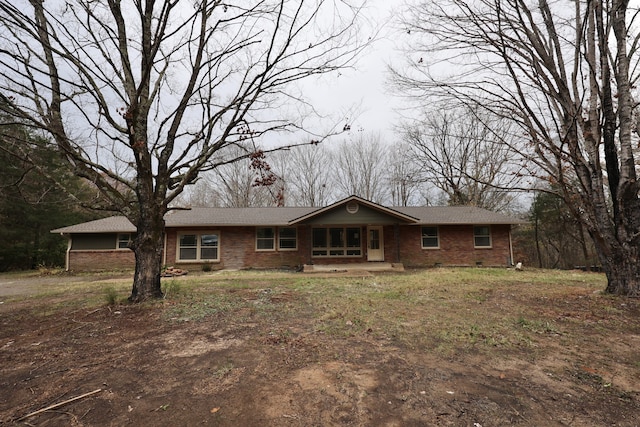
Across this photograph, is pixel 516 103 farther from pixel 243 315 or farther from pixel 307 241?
pixel 307 241

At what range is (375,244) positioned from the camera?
16.0m

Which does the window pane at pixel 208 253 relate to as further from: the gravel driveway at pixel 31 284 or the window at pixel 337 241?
the window at pixel 337 241

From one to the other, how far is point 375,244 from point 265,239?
5.92 metres

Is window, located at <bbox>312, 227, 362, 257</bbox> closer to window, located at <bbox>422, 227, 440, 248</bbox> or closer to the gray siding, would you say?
window, located at <bbox>422, 227, 440, 248</bbox>

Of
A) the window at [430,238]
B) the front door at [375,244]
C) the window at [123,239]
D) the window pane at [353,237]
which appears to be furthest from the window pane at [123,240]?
the window at [430,238]

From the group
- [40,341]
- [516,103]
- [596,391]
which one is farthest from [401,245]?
[40,341]

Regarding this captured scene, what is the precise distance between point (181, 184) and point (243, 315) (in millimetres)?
3535

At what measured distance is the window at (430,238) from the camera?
16.1m

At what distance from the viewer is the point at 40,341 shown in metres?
4.37

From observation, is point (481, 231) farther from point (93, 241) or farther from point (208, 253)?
point (93, 241)

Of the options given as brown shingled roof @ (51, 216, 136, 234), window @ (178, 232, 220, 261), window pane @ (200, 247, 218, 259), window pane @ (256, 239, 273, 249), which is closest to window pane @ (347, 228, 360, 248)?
window pane @ (256, 239, 273, 249)

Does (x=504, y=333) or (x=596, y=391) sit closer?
(x=596, y=391)

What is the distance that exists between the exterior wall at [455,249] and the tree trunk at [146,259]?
40.3ft

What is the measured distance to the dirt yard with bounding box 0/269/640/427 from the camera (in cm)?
251
